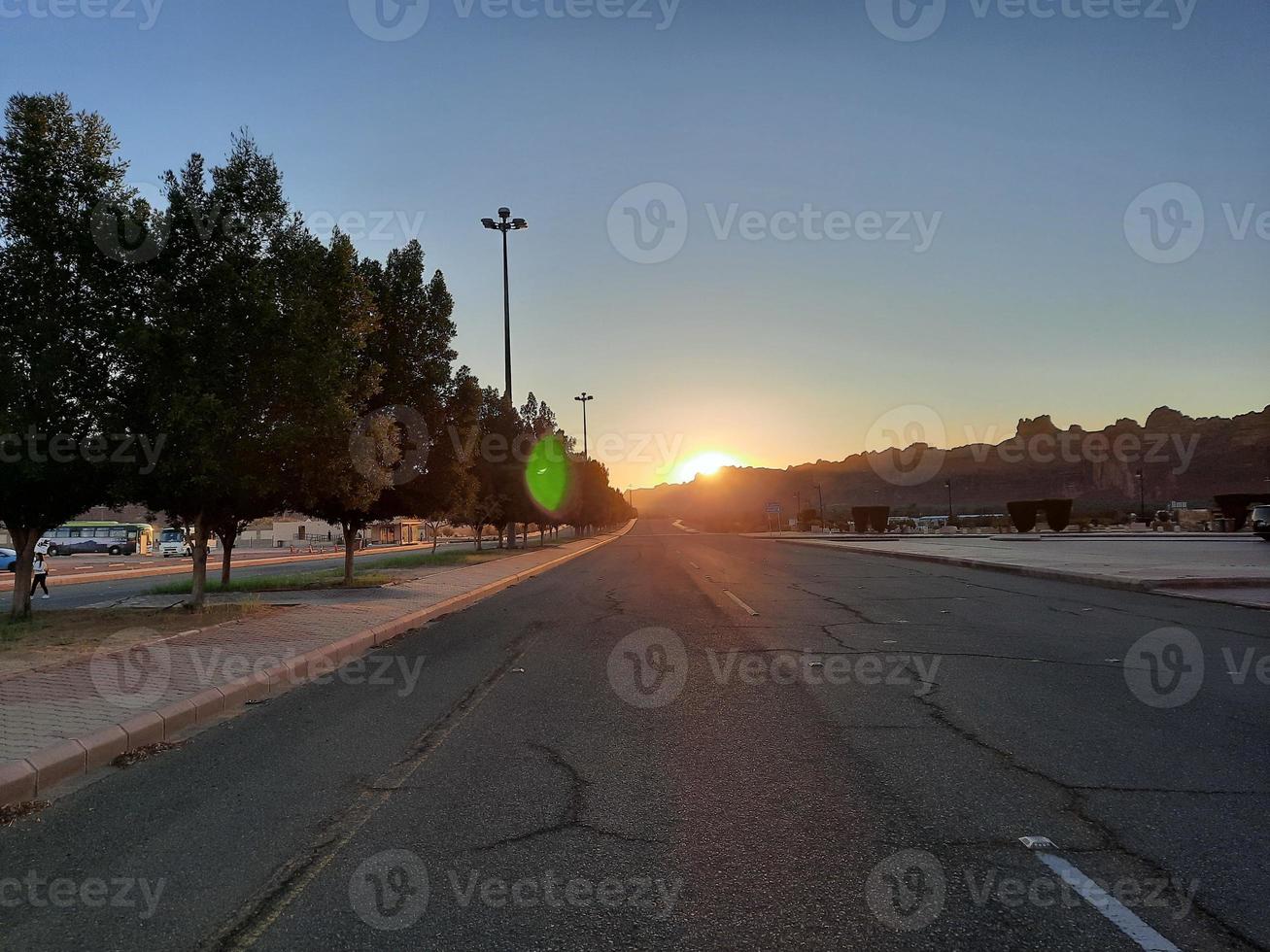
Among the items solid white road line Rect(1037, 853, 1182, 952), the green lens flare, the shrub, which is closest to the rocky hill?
the shrub

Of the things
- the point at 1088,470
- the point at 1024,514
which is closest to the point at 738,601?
the point at 1024,514

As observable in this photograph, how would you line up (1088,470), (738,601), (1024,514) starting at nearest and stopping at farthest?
1. (738,601)
2. (1024,514)
3. (1088,470)

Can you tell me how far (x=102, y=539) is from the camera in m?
69.4

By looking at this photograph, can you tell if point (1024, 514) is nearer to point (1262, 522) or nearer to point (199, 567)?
point (1262, 522)

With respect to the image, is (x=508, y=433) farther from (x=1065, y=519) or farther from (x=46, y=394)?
(x=1065, y=519)

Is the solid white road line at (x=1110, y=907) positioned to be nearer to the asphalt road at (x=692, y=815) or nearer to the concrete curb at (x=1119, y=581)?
the asphalt road at (x=692, y=815)

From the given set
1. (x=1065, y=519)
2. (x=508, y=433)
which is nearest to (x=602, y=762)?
(x=508, y=433)

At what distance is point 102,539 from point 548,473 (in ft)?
145

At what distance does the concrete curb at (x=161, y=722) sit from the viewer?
18.1ft

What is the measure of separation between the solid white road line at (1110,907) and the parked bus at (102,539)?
2872 inches

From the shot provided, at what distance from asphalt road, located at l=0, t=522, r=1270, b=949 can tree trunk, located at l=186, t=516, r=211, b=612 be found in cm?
652

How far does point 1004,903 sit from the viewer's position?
11.9ft

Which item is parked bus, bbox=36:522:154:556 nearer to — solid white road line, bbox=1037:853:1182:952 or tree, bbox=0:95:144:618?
tree, bbox=0:95:144:618

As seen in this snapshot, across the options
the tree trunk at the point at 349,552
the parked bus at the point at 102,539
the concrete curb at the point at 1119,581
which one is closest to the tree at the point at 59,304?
the tree trunk at the point at 349,552
